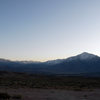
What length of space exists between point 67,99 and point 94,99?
3.16 meters

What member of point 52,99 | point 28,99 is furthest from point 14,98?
point 52,99

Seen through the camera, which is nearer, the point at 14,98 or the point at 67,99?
the point at 14,98

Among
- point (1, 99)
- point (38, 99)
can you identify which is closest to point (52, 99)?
point (38, 99)

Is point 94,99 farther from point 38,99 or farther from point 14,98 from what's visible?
point 14,98

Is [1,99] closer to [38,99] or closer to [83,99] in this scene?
[38,99]

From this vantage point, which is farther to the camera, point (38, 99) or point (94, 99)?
point (94, 99)

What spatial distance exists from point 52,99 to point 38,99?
58.6 inches

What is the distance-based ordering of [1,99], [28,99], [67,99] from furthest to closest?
[67,99]
[28,99]
[1,99]

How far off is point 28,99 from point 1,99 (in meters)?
2.81

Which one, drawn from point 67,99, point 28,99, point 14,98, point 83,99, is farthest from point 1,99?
point 83,99

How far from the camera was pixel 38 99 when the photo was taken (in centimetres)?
2175

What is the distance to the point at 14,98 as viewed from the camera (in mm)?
20859

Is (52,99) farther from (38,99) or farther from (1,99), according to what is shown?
(1,99)

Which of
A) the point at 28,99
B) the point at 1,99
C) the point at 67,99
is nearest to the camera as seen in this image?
the point at 1,99
